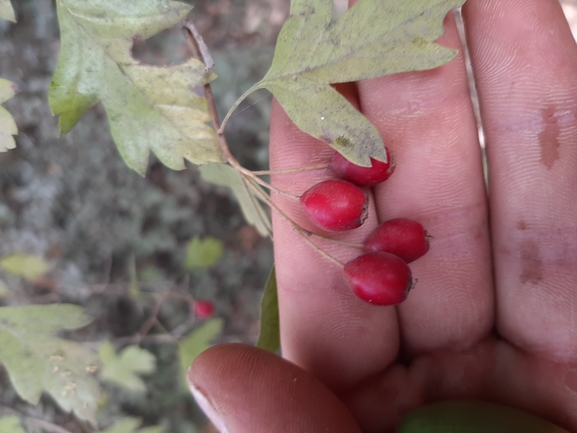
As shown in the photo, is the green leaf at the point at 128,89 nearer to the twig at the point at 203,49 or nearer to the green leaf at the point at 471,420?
the twig at the point at 203,49

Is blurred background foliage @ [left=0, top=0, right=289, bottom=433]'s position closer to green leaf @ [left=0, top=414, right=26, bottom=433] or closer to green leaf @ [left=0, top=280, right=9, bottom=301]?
green leaf @ [left=0, top=280, right=9, bottom=301]

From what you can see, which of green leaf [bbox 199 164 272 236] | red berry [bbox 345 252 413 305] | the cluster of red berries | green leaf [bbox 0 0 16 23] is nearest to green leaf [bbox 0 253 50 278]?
green leaf [bbox 199 164 272 236]

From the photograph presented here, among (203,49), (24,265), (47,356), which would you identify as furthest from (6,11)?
(24,265)

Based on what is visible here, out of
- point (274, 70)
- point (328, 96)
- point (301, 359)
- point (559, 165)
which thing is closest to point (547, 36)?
point (559, 165)

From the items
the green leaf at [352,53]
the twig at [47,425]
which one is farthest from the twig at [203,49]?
the twig at [47,425]

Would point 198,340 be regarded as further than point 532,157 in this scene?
Yes

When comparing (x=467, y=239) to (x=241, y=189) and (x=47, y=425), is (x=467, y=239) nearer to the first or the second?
(x=241, y=189)
